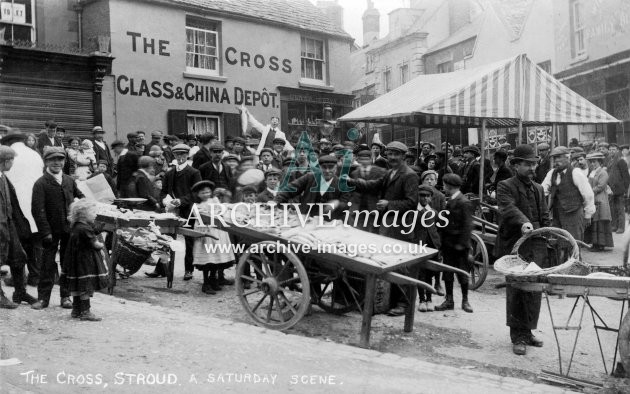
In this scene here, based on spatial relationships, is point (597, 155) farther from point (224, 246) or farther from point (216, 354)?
point (216, 354)

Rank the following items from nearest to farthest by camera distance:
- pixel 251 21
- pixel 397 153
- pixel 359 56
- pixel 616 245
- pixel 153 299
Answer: pixel 397 153 → pixel 153 299 → pixel 616 245 → pixel 251 21 → pixel 359 56

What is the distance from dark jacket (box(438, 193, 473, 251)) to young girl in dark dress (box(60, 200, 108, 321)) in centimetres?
373

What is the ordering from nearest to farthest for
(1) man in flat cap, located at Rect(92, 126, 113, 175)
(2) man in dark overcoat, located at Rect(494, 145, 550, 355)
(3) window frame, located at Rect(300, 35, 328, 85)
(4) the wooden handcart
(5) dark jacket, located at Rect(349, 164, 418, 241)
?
(4) the wooden handcart < (2) man in dark overcoat, located at Rect(494, 145, 550, 355) < (5) dark jacket, located at Rect(349, 164, 418, 241) < (1) man in flat cap, located at Rect(92, 126, 113, 175) < (3) window frame, located at Rect(300, 35, 328, 85)

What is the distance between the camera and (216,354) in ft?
17.3

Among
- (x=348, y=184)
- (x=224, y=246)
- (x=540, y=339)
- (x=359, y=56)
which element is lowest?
(x=540, y=339)

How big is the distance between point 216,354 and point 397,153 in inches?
117

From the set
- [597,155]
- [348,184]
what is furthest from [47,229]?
[597,155]

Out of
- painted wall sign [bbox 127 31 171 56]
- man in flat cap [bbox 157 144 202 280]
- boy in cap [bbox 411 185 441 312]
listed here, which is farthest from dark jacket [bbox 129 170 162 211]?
painted wall sign [bbox 127 31 171 56]

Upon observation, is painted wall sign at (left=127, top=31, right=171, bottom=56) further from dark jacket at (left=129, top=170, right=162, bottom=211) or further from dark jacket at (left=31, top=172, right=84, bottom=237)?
dark jacket at (left=31, top=172, right=84, bottom=237)

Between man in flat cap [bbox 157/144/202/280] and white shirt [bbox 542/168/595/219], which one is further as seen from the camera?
white shirt [bbox 542/168/595/219]

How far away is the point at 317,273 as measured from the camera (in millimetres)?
6516

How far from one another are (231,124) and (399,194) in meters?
11.1

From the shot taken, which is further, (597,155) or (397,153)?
(597,155)

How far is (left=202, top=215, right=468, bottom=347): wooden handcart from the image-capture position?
18.8 ft
